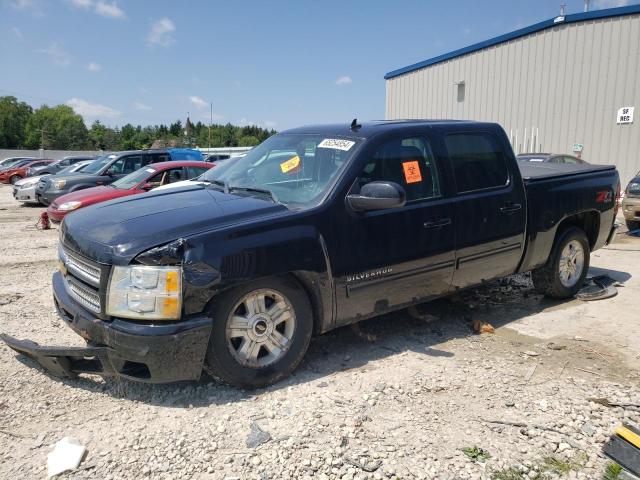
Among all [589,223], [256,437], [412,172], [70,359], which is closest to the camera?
[256,437]

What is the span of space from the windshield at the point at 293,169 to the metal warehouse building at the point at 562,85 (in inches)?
604

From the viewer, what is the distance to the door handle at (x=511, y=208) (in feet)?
15.3

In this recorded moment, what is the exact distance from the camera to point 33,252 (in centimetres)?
832

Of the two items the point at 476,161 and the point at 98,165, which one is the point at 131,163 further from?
the point at 476,161

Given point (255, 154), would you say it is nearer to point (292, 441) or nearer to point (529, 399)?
point (292, 441)

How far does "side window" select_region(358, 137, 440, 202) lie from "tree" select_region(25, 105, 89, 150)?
112662 millimetres

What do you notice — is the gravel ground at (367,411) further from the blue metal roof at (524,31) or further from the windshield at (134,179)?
the blue metal roof at (524,31)

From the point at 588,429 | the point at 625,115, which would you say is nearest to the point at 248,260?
the point at 588,429

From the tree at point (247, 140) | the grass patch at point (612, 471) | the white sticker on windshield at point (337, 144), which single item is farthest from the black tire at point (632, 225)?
the tree at point (247, 140)

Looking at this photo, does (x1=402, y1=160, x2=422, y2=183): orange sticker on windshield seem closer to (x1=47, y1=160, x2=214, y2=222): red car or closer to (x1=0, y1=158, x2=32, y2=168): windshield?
(x1=47, y1=160, x2=214, y2=222): red car

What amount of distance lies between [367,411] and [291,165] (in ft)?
6.57

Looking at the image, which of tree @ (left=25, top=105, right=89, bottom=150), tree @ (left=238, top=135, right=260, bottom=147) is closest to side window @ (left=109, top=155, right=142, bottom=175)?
tree @ (left=238, top=135, right=260, bottom=147)

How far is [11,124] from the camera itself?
336 ft

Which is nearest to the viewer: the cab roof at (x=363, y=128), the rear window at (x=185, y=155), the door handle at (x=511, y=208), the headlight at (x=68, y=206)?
the cab roof at (x=363, y=128)
